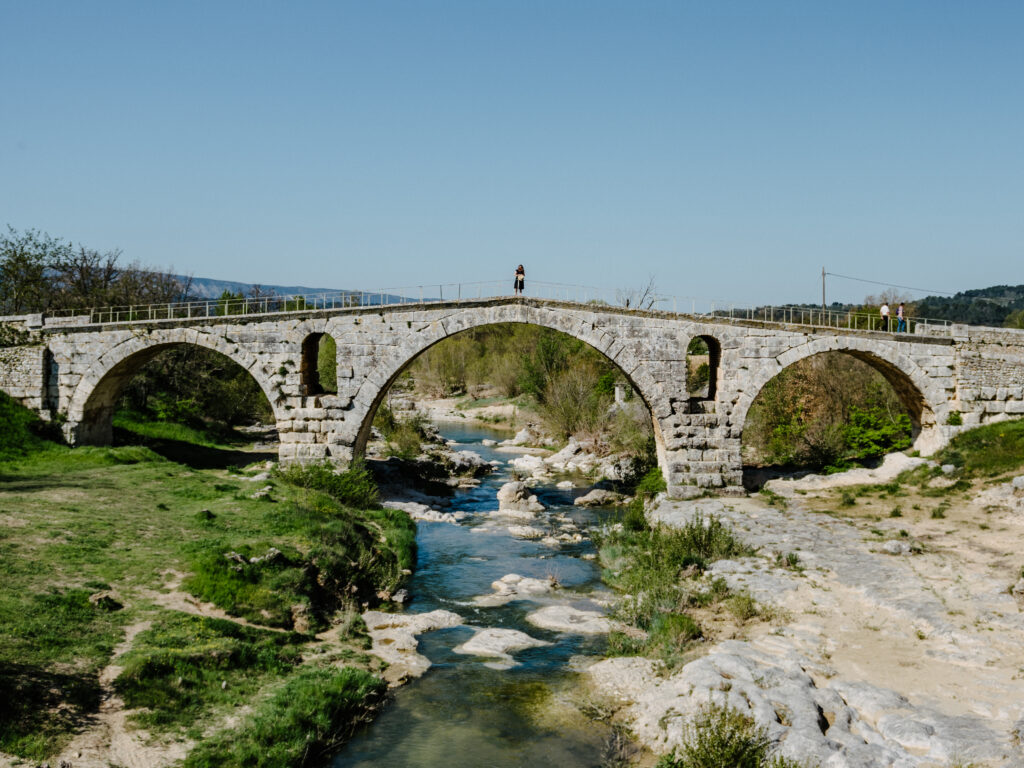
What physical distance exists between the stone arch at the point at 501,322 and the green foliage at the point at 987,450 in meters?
9.00

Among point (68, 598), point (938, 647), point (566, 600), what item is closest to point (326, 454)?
point (566, 600)

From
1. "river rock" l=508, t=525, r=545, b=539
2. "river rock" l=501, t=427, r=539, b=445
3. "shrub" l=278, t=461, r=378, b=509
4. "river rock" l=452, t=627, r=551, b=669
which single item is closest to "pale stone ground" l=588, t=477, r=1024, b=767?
"river rock" l=452, t=627, r=551, b=669

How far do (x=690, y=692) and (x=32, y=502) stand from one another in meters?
14.4

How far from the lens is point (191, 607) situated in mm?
13078

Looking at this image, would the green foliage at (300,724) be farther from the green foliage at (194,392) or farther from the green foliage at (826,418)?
the green foliage at (194,392)

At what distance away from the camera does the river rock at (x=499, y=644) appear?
544 inches

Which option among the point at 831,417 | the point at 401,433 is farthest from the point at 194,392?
the point at 831,417

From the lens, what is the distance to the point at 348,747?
10570 mm

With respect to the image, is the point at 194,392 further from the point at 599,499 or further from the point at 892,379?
the point at 892,379

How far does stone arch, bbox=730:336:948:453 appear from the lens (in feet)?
82.3

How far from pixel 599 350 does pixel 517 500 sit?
606 centimetres

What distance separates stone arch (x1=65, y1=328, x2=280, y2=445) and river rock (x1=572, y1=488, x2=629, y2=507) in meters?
11.1

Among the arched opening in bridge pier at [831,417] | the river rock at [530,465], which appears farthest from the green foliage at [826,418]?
the river rock at [530,465]

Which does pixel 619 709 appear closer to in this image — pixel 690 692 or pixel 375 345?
pixel 690 692
